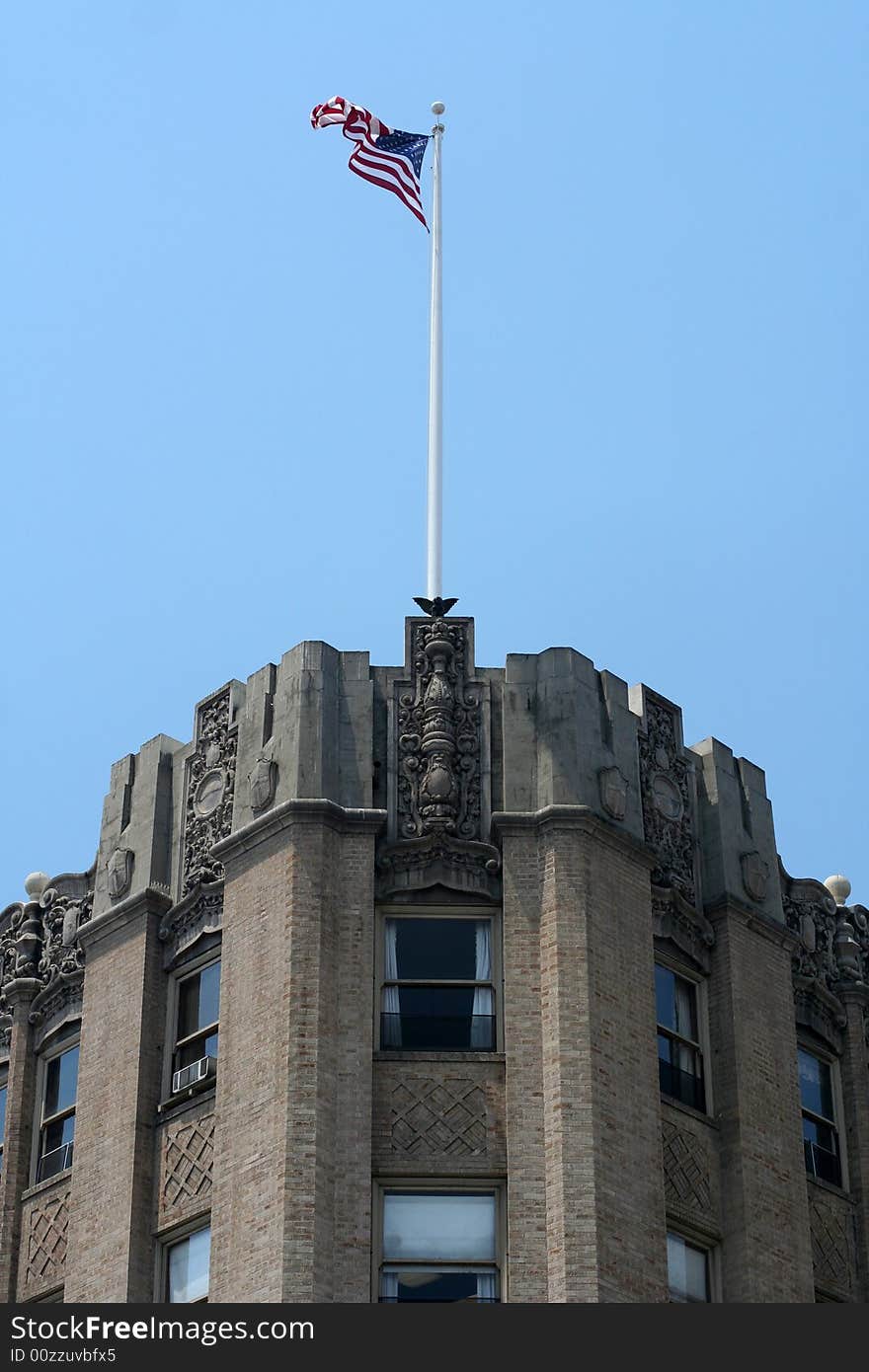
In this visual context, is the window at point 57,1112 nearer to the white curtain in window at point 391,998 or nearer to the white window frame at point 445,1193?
the white curtain in window at point 391,998

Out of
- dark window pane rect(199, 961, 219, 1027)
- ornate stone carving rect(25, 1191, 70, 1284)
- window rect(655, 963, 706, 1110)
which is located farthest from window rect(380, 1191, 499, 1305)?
ornate stone carving rect(25, 1191, 70, 1284)

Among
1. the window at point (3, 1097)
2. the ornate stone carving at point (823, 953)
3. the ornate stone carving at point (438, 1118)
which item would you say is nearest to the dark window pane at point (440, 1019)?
the ornate stone carving at point (438, 1118)

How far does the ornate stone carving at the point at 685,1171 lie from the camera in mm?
36031

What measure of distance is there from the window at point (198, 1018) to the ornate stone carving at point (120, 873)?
1.87m

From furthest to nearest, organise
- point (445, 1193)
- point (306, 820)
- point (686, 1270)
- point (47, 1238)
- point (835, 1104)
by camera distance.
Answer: point (835, 1104) < point (47, 1238) < point (306, 820) < point (686, 1270) < point (445, 1193)

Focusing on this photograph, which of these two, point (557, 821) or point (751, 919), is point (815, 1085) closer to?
point (751, 919)

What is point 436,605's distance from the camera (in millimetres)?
39438

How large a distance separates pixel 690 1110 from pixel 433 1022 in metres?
3.63

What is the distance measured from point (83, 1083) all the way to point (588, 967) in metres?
7.25

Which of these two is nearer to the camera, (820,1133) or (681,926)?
(681,926)

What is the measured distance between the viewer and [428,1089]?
35.5 m

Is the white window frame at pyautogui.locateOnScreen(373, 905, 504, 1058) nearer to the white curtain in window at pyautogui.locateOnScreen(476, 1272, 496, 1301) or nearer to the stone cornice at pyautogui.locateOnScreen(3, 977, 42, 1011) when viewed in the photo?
the white curtain in window at pyautogui.locateOnScreen(476, 1272, 496, 1301)

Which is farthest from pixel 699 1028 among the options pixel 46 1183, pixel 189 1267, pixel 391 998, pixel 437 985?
pixel 46 1183

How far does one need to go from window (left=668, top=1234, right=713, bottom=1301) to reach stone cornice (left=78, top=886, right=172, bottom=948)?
26.9ft
